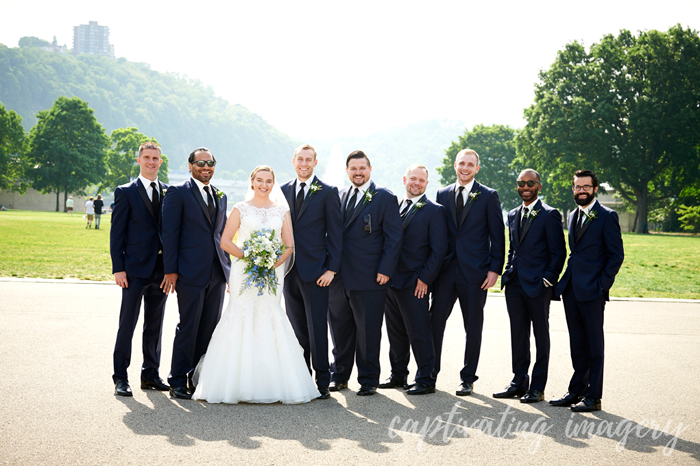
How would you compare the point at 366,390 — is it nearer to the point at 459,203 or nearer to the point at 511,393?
the point at 511,393

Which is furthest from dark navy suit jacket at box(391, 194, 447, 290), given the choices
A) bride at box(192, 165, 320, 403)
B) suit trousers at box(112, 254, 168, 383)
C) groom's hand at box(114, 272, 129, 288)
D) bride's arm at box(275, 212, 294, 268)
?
A: groom's hand at box(114, 272, 129, 288)

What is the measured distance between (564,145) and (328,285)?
1838 inches

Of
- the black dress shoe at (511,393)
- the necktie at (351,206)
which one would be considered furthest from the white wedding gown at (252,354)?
the black dress shoe at (511,393)

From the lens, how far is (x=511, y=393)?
6246 mm

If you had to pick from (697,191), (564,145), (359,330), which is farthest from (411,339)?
(697,191)

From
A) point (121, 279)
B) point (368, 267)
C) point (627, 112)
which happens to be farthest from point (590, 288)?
point (627, 112)

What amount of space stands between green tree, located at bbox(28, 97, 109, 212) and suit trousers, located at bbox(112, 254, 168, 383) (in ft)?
227

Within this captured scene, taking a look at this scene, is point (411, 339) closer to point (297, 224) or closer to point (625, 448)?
point (297, 224)

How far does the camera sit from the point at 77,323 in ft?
30.3

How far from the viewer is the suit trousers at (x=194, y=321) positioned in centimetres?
613

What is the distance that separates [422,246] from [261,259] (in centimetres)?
189

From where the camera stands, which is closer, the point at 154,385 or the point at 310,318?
the point at 154,385

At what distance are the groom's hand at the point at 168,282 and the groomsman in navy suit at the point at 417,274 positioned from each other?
2445 mm

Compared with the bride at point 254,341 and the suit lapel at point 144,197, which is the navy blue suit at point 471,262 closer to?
the bride at point 254,341
